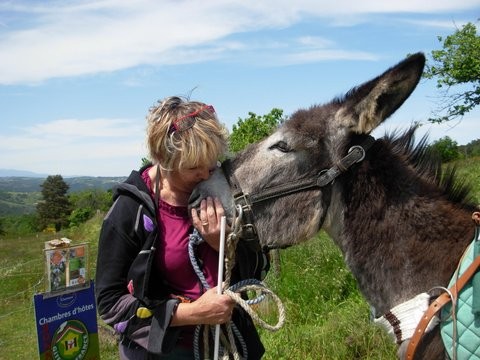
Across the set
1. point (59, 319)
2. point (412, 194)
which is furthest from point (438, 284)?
point (59, 319)

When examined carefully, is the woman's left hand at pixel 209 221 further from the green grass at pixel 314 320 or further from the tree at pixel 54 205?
the tree at pixel 54 205

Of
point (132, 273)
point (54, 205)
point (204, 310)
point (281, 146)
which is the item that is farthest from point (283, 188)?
point (54, 205)

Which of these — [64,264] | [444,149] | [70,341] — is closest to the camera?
[64,264]

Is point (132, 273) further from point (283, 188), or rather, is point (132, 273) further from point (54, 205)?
point (54, 205)

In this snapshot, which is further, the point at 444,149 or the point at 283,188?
the point at 444,149

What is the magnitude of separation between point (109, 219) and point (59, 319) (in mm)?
2699

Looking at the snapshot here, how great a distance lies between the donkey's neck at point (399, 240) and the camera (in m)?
2.46

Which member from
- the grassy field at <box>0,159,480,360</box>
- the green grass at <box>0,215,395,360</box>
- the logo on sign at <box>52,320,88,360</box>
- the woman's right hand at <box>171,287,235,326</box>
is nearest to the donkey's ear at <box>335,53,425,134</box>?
the grassy field at <box>0,159,480,360</box>

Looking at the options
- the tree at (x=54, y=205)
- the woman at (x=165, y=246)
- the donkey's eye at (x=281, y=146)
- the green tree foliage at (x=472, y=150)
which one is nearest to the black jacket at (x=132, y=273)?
the woman at (x=165, y=246)

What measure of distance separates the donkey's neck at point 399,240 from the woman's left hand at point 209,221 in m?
0.73

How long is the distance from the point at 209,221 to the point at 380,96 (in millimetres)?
1174

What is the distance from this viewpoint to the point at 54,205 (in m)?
81.8

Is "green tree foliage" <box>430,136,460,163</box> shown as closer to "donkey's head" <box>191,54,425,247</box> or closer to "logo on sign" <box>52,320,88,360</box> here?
"donkey's head" <box>191,54,425,247</box>

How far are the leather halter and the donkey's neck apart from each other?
11 centimetres
